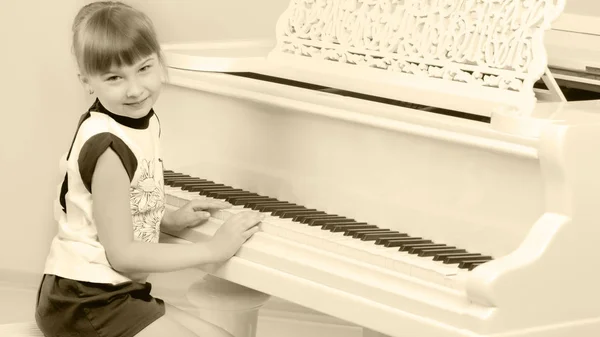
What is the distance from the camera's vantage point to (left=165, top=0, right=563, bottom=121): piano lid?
252cm

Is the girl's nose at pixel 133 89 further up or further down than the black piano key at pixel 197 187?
further up

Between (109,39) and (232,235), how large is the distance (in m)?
0.53

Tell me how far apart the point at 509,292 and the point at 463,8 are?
82 centimetres

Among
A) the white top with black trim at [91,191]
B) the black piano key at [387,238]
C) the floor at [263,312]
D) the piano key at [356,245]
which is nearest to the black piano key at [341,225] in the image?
the piano key at [356,245]

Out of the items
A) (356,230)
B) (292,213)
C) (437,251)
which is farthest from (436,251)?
(292,213)

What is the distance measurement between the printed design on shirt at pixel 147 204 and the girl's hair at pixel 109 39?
0.84ft

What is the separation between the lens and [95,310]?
2.63m

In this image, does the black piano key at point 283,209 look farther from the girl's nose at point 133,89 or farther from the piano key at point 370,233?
the girl's nose at point 133,89

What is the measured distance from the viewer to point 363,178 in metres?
2.74

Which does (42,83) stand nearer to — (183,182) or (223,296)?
(183,182)

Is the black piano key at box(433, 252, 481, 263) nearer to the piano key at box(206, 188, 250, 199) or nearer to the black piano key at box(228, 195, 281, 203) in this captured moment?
the black piano key at box(228, 195, 281, 203)

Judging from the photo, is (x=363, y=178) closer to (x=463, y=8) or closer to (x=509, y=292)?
(x=463, y=8)

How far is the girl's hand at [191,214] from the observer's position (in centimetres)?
282

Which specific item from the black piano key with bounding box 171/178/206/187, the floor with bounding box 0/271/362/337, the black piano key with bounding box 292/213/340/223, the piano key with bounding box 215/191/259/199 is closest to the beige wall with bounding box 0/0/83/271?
the floor with bounding box 0/271/362/337
